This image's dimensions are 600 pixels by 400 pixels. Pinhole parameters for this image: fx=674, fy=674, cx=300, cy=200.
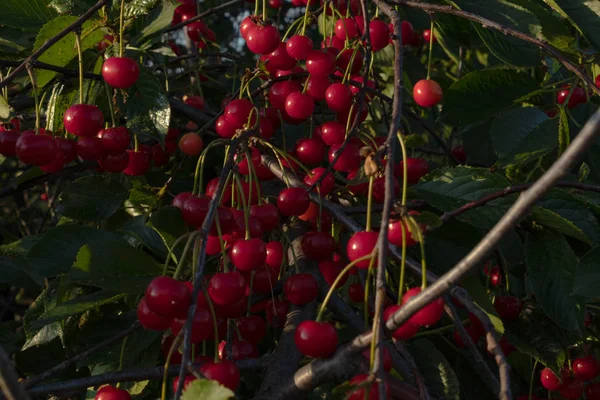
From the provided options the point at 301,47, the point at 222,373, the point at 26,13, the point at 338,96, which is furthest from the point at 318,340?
the point at 26,13

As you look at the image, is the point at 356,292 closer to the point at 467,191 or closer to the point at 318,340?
the point at 467,191

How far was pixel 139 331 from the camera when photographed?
4.17 ft

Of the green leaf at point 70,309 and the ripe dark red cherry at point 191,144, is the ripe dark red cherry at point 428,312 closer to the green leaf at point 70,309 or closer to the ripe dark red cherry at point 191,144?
the green leaf at point 70,309

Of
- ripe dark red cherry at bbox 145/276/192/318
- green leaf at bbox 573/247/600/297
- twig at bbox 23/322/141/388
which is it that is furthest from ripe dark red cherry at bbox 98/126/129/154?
green leaf at bbox 573/247/600/297

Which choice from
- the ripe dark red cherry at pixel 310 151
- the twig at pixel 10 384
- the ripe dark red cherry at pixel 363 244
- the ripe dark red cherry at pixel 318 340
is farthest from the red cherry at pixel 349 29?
the twig at pixel 10 384

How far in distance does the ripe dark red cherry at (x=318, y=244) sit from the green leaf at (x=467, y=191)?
0.69 ft

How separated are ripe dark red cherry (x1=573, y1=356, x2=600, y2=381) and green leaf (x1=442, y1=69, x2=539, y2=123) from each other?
604 mm

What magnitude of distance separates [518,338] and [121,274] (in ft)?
2.72

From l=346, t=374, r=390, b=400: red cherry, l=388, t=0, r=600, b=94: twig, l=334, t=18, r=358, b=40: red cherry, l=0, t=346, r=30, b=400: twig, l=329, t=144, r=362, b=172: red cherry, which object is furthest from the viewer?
l=334, t=18, r=358, b=40: red cherry

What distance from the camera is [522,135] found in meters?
1.44

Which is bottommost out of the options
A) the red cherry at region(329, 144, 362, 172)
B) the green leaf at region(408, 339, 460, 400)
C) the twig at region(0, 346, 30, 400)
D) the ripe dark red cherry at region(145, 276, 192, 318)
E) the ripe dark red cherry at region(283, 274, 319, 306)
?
the green leaf at region(408, 339, 460, 400)

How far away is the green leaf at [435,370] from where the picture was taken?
1.41 meters

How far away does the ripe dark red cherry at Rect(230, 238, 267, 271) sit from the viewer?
972mm

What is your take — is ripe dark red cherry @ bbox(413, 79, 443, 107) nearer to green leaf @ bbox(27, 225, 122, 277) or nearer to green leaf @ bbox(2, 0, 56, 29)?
green leaf @ bbox(27, 225, 122, 277)
